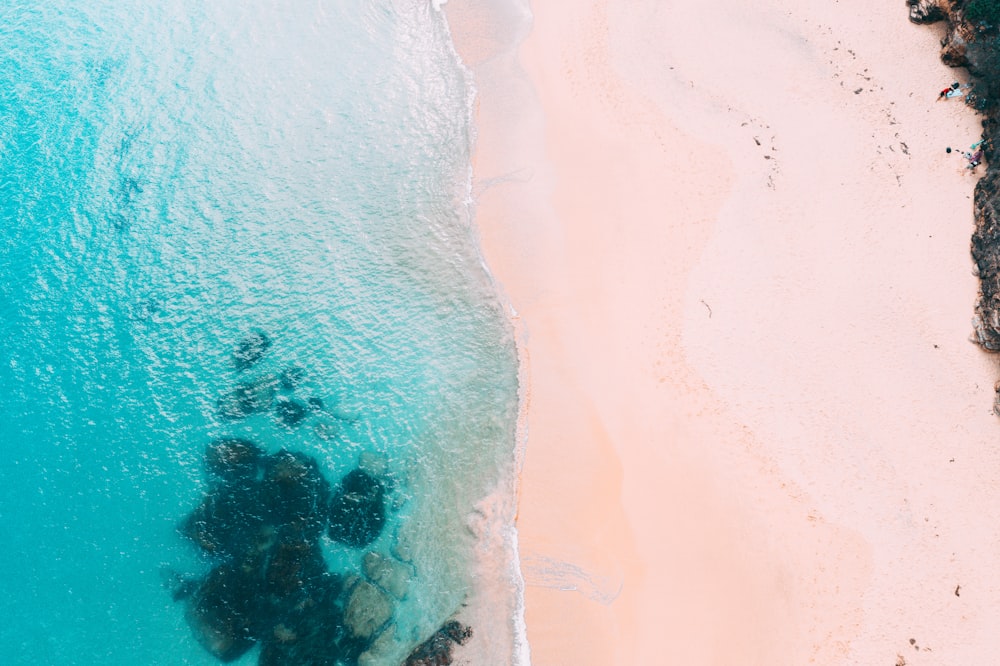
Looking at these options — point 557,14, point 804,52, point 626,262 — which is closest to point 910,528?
point 626,262

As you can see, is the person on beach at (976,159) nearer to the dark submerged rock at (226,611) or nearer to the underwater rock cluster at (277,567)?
the underwater rock cluster at (277,567)

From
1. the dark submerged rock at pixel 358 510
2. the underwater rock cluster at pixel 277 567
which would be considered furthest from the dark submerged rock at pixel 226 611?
the dark submerged rock at pixel 358 510

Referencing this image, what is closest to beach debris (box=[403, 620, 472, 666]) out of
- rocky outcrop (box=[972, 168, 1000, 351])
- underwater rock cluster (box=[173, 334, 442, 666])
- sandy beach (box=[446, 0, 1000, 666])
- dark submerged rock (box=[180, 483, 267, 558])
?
underwater rock cluster (box=[173, 334, 442, 666])

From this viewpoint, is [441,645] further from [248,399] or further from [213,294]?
[213,294]

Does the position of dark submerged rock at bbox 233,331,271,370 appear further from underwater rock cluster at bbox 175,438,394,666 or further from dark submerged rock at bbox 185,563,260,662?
dark submerged rock at bbox 185,563,260,662

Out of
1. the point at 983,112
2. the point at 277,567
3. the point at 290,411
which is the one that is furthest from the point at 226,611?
the point at 983,112
